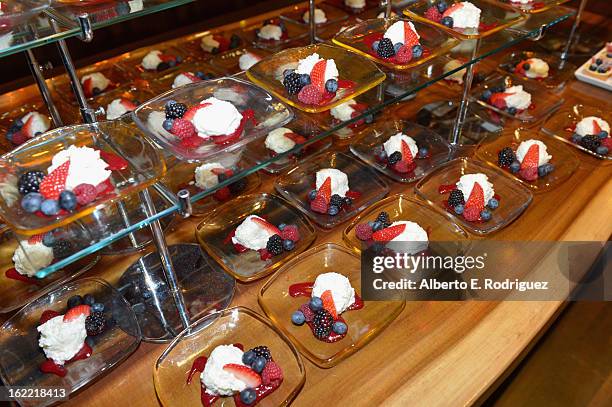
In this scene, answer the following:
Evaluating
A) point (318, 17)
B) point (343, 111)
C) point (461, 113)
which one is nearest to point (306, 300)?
point (343, 111)

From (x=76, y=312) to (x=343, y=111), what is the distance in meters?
1.14

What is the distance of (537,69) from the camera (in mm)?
3010

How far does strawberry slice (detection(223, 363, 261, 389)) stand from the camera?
1550mm

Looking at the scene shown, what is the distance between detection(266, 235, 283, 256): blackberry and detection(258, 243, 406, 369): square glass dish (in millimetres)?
70

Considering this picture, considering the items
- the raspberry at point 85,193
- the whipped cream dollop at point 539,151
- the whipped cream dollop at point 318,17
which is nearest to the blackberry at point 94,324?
the raspberry at point 85,193

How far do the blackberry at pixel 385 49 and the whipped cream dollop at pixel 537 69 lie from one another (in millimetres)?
1467

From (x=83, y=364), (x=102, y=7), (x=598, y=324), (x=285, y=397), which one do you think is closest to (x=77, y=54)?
(x=102, y=7)

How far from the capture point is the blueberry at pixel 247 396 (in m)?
1.53

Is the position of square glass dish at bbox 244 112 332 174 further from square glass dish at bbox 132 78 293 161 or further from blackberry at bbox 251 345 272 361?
blackberry at bbox 251 345 272 361

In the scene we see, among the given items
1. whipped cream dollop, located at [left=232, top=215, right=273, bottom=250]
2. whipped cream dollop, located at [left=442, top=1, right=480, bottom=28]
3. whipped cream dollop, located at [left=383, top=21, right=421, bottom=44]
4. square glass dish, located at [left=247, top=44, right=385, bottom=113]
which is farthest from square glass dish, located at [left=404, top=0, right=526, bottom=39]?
whipped cream dollop, located at [left=232, top=215, right=273, bottom=250]

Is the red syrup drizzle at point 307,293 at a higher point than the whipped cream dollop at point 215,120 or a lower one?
lower

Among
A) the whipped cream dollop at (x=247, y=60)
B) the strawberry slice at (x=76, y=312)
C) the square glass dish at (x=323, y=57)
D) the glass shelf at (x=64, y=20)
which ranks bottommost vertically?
the strawberry slice at (x=76, y=312)

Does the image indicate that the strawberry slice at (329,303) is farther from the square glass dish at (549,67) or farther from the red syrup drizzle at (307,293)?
the square glass dish at (549,67)

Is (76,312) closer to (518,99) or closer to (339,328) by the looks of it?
(339,328)
